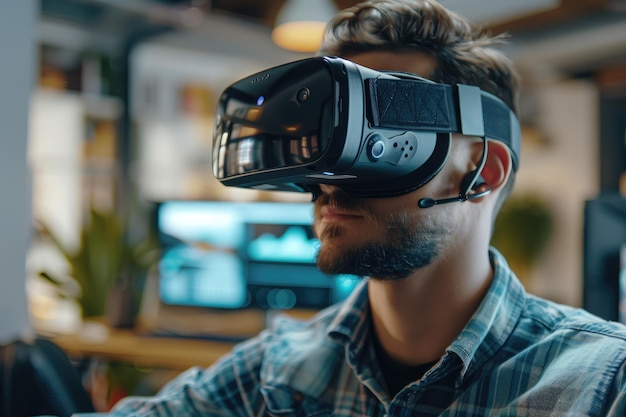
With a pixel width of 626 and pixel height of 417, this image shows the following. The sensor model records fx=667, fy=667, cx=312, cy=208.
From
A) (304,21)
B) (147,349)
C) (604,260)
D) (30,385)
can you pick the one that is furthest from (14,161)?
(304,21)

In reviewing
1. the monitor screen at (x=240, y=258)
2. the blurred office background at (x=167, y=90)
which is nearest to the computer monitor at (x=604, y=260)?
the monitor screen at (x=240, y=258)

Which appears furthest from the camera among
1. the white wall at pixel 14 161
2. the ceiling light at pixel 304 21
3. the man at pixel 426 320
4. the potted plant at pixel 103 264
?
the ceiling light at pixel 304 21

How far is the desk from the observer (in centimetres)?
205

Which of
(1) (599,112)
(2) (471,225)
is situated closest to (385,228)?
(2) (471,225)

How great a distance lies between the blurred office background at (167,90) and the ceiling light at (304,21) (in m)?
0.05

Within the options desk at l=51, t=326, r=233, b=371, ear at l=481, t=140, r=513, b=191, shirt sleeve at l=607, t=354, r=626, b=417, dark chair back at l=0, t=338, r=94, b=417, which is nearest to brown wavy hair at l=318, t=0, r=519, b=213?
ear at l=481, t=140, r=513, b=191

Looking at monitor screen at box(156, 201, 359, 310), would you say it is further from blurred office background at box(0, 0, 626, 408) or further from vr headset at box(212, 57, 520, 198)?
vr headset at box(212, 57, 520, 198)

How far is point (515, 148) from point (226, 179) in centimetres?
48

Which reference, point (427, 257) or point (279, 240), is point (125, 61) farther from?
point (427, 257)

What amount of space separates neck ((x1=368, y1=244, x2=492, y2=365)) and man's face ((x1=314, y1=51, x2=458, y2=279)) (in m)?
0.05

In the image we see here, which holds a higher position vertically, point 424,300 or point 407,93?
point 407,93

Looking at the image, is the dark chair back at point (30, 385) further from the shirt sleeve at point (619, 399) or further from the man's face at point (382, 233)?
the shirt sleeve at point (619, 399)

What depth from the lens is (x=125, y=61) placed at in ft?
13.3

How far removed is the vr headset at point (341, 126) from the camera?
773 mm
